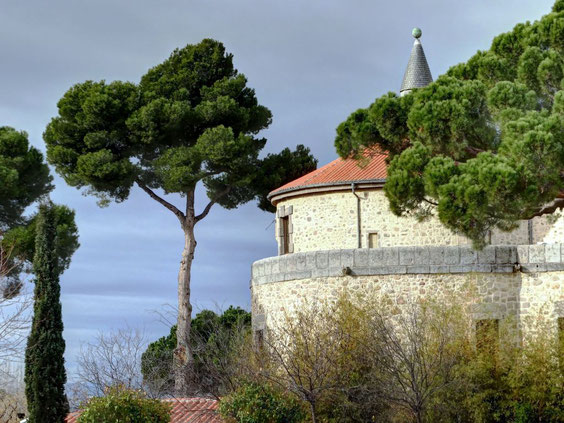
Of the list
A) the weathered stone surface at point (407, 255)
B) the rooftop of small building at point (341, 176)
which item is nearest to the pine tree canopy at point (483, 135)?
the weathered stone surface at point (407, 255)

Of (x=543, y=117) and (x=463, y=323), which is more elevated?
(x=543, y=117)

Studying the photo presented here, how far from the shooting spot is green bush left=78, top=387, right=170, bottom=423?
1973 centimetres

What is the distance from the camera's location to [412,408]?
19.3 metres

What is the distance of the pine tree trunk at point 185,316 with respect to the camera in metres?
29.5

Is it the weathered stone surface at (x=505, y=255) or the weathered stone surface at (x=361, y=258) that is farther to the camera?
the weathered stone surface at (x=361, y=258)

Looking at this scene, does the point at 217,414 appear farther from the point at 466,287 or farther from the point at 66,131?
the point at 66,131

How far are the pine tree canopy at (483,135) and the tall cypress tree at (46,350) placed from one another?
7.44 m

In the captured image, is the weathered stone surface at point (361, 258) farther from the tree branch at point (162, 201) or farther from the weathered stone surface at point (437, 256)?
the tree branch at point (162, 201)

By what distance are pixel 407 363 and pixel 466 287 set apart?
8.96 feet

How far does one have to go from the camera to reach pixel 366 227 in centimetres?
2591

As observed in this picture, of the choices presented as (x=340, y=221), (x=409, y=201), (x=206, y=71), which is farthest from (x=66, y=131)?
(x=409, y=201)

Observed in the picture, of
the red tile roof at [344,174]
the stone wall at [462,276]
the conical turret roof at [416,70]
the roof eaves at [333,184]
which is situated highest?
the conical turret roof at [416,70]

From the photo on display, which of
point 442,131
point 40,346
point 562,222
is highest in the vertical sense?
point 442,131

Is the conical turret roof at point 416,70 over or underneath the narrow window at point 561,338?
over
